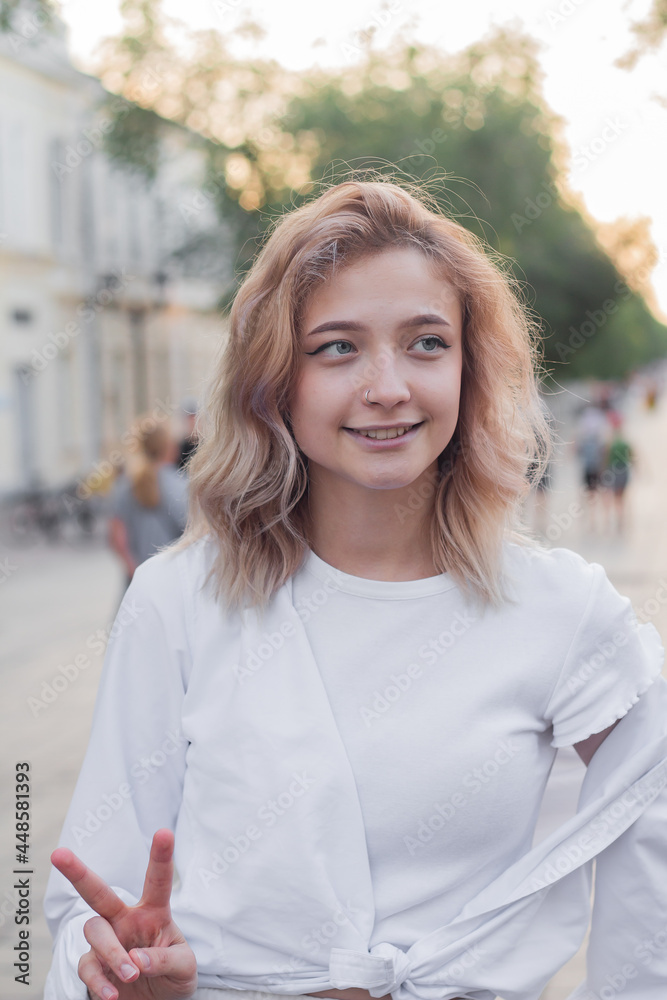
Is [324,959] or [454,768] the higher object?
[454,768]

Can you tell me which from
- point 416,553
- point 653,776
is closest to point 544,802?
point 653,776

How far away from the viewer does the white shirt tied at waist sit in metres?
1.47

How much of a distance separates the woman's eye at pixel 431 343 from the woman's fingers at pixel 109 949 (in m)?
0.93

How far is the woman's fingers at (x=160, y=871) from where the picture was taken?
133 centimetres

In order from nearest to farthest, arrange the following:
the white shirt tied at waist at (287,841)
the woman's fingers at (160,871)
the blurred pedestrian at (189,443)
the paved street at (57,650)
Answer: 1. the woman's fingers at (160,871)
2. the white shirt tied at waist at (287,841)
3. the blurred pedestrian at (189,443)
4. the paved street at (57,650)

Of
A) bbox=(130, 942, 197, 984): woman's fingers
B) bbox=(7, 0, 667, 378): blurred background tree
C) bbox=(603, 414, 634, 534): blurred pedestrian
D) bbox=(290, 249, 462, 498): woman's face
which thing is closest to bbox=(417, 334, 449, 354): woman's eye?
bbox=(290, 249, 462, 498): woman's face

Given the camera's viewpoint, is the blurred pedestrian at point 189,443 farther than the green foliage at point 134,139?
No

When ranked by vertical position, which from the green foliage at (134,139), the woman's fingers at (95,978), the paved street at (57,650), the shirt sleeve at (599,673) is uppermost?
the green foliage at (134,139)

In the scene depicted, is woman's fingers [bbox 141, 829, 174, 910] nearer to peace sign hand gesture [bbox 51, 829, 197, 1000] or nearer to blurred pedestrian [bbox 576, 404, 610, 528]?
peace sign hand gesture [bbox 51, 829, 197, 1000]

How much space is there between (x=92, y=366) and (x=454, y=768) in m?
22.9

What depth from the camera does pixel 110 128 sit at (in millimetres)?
15227

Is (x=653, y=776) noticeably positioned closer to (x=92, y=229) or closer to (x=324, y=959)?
(x=324, y=959)

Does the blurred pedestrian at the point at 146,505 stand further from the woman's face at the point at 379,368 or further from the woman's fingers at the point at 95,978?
the woman's fingers at the point at 95,978

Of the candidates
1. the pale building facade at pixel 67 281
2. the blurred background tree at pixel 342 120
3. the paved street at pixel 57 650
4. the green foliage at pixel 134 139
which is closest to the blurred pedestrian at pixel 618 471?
the paved street at pixel 57 650
